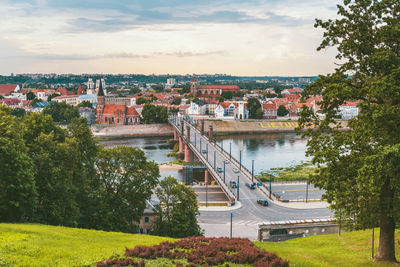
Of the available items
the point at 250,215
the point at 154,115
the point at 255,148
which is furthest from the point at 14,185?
the point at 154,115

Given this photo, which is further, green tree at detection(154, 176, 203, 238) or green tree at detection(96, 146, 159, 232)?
green tree at detection(154, 176, 203, 238)

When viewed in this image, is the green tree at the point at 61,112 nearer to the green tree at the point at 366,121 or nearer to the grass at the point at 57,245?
the grass at the point at 57,245

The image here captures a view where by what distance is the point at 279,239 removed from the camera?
30656mm

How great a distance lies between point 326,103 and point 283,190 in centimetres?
3740

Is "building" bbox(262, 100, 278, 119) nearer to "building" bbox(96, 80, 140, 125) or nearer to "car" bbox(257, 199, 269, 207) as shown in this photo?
"building" bbox(96, 80, 140, 125)

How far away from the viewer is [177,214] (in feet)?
90.7

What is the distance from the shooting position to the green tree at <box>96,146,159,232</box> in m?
26.7

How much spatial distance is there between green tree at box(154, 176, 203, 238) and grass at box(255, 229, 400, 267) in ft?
27.4

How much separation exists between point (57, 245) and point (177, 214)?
13.1m

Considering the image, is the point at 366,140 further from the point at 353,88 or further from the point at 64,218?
the point at 64,218

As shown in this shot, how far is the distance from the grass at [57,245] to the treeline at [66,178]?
3286 millimetres

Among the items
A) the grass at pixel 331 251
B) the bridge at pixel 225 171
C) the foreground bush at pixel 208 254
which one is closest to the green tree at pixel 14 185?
the foreground bush at pixel 208 254

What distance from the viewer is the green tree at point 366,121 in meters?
13.5

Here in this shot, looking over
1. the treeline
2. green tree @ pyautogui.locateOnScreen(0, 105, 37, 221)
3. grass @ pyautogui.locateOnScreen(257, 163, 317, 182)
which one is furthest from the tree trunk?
grass @ pyautogui.locateOnScreen(257, 163, 317, 182)
